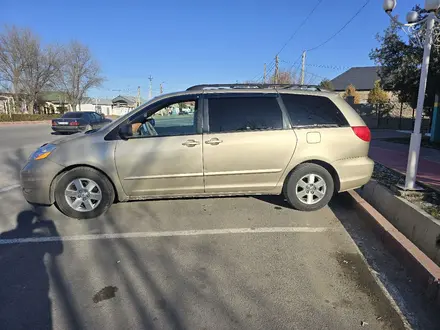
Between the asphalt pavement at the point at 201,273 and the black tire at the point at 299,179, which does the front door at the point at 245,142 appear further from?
the asphalt pavement at the point at 201,273

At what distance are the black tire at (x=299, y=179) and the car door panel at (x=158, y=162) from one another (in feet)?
4.54

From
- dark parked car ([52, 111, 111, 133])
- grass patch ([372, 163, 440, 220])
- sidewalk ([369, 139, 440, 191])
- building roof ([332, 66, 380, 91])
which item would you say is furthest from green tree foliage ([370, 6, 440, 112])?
building roof ([332, 66, 380, 91])

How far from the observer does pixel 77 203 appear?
4.37 metres

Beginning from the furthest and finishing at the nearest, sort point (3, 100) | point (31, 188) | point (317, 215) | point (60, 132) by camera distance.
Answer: point (3, 100)
point (60, 132)
point (317, 215)
point (31, 188)

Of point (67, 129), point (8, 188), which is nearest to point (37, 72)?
point (67, 129)

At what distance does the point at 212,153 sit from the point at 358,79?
176 ft

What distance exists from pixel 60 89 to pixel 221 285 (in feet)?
175

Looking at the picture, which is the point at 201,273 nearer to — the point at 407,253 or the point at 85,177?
the point at 407,253

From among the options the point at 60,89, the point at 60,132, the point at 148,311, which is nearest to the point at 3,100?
the point at 60,89

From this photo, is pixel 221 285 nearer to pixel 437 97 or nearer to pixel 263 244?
pixel 263 244

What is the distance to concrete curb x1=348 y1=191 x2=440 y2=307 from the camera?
2.63m

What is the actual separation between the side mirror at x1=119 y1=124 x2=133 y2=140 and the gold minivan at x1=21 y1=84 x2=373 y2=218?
0.05 ft

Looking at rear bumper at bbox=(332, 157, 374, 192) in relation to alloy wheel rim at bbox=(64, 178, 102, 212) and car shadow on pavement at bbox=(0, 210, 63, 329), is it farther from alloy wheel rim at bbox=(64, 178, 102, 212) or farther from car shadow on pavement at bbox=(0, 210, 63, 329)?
car shadow on pavement at bbox=(0, 210, 63, 329)

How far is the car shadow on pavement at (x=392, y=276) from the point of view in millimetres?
2448
